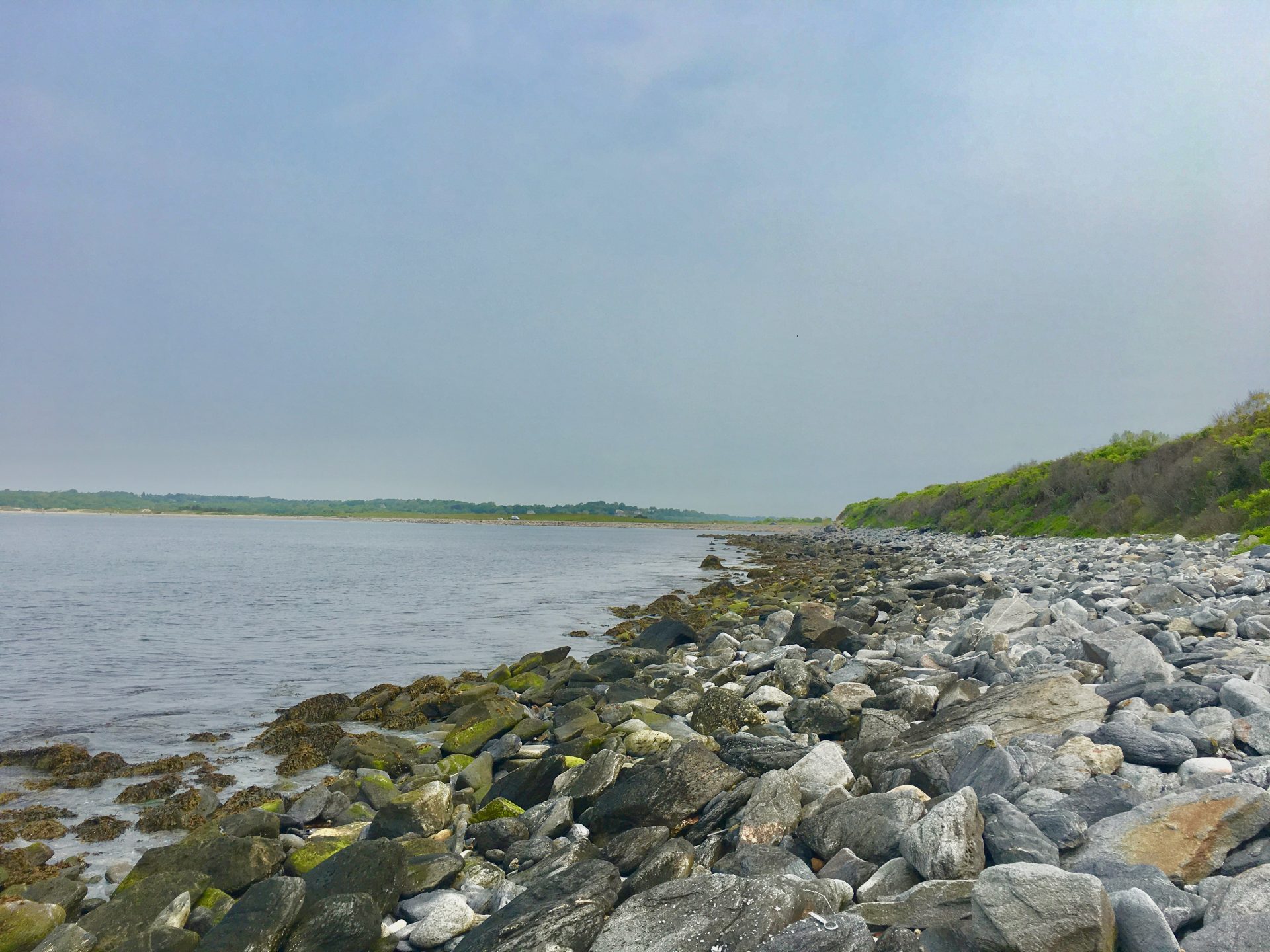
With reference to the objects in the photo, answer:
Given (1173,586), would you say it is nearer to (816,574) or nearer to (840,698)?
(840,698)

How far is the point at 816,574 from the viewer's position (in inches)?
1089

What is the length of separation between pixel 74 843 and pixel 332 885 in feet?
11.9

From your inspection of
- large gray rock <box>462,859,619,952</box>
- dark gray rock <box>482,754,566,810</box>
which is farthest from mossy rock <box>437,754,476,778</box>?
large gray rock <box>462,859,619,952</box>

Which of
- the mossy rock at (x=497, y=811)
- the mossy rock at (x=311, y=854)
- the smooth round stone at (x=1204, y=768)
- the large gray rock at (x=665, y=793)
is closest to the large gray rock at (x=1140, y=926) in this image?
the smooth round stone at (x=1204, y=768)

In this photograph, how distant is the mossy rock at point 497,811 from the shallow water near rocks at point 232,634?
2.90m

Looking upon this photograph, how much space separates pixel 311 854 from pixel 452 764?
2.54 meters

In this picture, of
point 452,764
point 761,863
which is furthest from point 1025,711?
point 452,764

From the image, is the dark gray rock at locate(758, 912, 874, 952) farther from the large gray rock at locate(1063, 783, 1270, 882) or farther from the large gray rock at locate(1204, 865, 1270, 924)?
the large gray rock at locate(1204, 865, 1270, 924)

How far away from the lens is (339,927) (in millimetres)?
4070

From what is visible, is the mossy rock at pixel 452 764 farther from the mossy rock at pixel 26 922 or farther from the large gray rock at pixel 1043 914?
the large gray rock at pixel 1043 914

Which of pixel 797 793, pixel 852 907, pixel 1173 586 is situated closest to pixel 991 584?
pixel 1173 586

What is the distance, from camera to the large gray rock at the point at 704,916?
3.22 m

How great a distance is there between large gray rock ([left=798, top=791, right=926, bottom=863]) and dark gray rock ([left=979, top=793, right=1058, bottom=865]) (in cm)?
39

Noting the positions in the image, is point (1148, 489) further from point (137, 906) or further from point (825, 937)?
point (137, 906)
